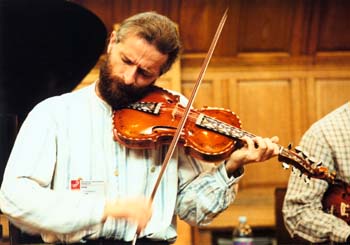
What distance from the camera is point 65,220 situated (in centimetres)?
168

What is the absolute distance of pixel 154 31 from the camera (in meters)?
1.94

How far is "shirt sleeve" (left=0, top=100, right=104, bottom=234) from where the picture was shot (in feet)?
5.48

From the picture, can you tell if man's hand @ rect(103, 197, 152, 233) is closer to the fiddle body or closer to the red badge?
the red badge

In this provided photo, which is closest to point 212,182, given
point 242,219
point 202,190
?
point 202,190

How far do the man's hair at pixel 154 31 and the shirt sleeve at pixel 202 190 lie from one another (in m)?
0.32

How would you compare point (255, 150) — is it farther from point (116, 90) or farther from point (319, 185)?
point (319, 185)

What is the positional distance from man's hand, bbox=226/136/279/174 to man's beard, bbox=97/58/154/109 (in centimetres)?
33

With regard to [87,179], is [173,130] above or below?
above

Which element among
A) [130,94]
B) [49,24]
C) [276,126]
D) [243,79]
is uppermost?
[49,24]

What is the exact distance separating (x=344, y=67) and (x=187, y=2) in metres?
0.96

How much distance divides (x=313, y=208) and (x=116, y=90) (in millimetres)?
887

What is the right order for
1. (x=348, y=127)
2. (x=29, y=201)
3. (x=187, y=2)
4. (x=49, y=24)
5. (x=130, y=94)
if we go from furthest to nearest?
(x=187, y=2)
(x=348, y=127)
(x=49, y=24)
(x=130, y=94)
(x=29, y=201)

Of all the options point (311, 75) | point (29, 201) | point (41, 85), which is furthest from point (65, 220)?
point (311, 75)

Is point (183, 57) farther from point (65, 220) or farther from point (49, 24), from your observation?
point (65, 220)
